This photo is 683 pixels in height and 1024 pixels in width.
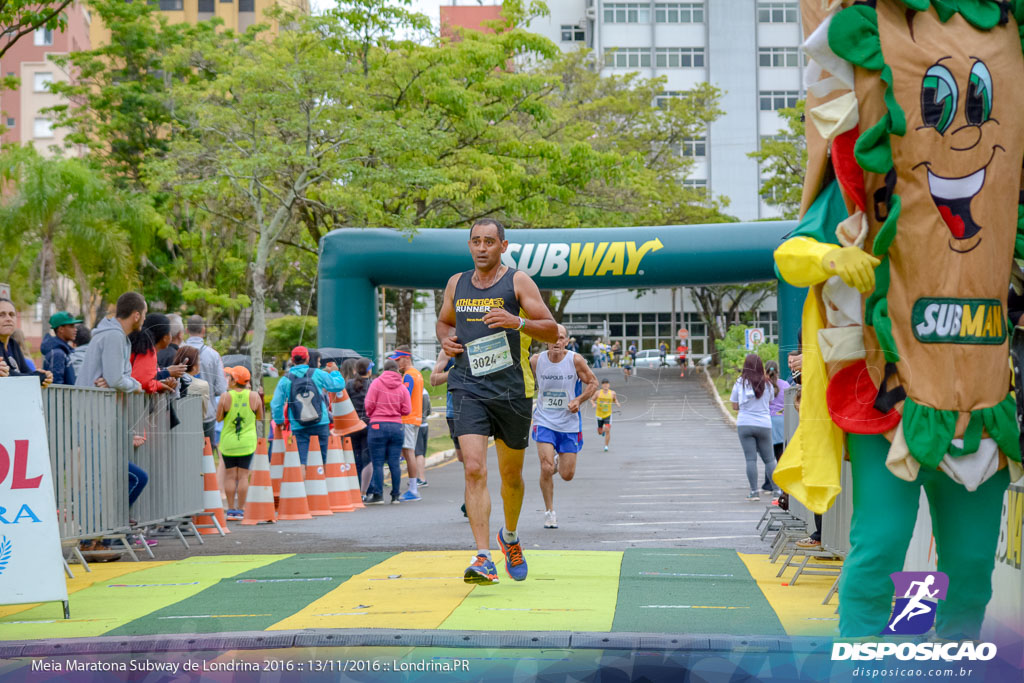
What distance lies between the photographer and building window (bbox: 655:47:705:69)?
30.5 meters

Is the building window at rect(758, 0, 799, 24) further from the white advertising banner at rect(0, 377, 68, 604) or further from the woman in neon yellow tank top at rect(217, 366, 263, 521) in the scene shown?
the woman in neon yellow tank top at rect(217, 366, 263, 521)

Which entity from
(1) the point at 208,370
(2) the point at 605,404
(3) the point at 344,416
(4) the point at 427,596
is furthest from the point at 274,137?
(4) the point at 427,596

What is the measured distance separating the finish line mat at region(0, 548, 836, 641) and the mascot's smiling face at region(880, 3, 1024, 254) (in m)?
1.27

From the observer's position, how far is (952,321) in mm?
3357

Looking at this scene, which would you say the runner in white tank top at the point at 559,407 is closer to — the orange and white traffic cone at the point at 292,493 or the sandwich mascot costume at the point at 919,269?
the orange and white traffic cone at the point at 292,493

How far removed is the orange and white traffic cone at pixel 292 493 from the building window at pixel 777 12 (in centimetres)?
947

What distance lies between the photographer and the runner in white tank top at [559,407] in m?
10.6

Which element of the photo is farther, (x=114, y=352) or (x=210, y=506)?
(x=210, y=506)

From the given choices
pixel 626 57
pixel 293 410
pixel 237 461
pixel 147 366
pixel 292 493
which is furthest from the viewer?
pixel 626 57

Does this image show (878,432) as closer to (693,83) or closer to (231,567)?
(231,567)

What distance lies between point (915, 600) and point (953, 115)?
1361 millimetres

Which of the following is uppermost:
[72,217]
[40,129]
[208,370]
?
[40,129]

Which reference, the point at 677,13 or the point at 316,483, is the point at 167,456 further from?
the point at 677,13

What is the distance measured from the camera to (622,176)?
30438 mm
